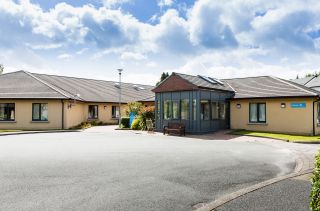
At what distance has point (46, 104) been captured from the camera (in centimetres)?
2736

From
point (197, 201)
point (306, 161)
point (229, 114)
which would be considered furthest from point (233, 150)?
point (229, 114)

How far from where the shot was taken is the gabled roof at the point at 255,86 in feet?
72.2

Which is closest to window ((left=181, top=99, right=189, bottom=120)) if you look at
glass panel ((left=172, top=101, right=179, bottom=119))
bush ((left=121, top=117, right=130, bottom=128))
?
glass panel ((left=172, top=101, right=179, bottom=119))

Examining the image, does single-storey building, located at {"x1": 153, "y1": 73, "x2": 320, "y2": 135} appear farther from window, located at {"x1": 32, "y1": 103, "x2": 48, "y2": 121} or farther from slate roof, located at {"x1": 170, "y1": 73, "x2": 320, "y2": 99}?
window, located at {"x1": 32, "y1": 103, "x2": 48, "y2": 121}

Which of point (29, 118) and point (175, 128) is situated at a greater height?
point (29, 118)

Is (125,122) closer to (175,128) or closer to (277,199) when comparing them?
(175,128)

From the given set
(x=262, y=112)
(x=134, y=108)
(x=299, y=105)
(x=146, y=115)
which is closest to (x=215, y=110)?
(x=262, y=112)

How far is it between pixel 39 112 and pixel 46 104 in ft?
3.48

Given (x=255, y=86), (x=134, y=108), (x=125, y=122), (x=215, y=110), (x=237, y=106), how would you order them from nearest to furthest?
(x=215, y=110) → (x=237, y=106) → (x=255, y=86) → (x=125, y=122) → (x=134, y=108)

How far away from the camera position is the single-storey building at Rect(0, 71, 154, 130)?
89.1ft

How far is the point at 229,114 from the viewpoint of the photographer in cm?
2517

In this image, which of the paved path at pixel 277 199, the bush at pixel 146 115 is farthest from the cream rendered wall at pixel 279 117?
the paved path at pixel 277 199

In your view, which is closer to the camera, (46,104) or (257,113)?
(257,113)

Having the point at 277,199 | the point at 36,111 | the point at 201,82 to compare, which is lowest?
the point at 277,199
